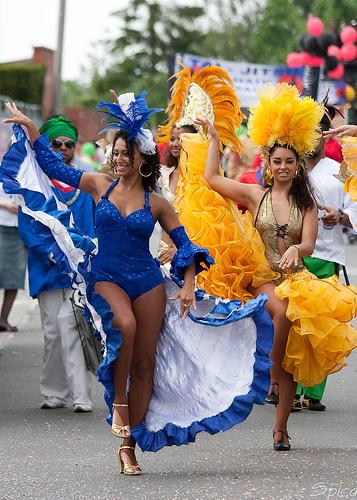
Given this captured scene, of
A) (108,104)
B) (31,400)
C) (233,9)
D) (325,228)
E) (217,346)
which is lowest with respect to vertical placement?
(31,400)

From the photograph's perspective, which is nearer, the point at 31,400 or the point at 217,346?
the point at 217,346

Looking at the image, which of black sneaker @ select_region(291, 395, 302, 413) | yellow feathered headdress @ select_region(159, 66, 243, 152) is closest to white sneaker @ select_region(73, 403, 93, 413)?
black sneaker @ select_region(291, 395, 302, 413)

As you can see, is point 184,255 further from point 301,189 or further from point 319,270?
point 319,270

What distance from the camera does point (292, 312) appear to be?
6.80 metres

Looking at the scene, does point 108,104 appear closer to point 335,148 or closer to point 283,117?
point 283,117

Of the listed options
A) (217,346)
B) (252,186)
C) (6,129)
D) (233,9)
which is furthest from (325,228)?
(233,9)

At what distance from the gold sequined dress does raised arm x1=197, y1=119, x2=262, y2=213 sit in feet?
1.73

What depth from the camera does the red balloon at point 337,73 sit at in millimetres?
28391

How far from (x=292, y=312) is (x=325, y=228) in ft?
5.12

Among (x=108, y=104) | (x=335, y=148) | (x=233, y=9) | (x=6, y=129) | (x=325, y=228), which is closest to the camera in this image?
(x=108, y=104)

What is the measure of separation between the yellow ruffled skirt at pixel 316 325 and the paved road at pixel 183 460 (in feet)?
1.52

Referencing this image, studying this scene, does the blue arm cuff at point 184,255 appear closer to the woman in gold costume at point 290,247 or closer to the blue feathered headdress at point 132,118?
the blue feathered headdress at point 132,118

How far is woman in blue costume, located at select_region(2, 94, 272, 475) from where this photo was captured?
6.20 m

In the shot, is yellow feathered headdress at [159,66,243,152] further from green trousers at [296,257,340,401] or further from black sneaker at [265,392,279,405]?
black sneaker at [265,392,279,405]
